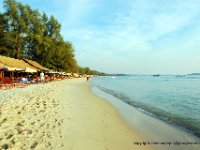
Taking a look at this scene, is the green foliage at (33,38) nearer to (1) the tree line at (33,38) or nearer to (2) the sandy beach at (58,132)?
(1) the tree line at (33,38)

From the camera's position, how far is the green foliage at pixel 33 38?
197 feet

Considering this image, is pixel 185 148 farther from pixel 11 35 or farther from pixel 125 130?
pixel 11 35

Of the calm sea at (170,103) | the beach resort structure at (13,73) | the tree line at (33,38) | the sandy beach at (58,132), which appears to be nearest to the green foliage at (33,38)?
the tree line at (33,38)

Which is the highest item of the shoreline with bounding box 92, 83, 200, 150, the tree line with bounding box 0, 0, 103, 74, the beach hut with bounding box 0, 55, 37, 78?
the tree line with bounding box 0, 0, 103, 74

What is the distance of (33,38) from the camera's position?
211ft

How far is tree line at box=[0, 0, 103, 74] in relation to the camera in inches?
2365

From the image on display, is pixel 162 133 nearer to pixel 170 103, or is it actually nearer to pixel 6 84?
pixel 170 103

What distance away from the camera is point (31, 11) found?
2547 inches

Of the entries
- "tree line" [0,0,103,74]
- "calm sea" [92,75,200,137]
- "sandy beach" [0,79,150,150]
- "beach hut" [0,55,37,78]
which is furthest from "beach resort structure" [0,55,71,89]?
"tree line" [0,0,103,74]

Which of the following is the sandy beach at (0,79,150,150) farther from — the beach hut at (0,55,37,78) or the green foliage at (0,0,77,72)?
the green foliage at (0,0,77,72)

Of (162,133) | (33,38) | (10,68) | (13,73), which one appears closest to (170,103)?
(162,133)

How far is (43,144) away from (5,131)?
5.60 ft

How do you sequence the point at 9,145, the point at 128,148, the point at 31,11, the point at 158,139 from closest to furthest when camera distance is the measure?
the point at 9,145 → the point at 128,148 → the point at 158,139 → the point at 31,11

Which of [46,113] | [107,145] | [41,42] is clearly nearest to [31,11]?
[41,42]
